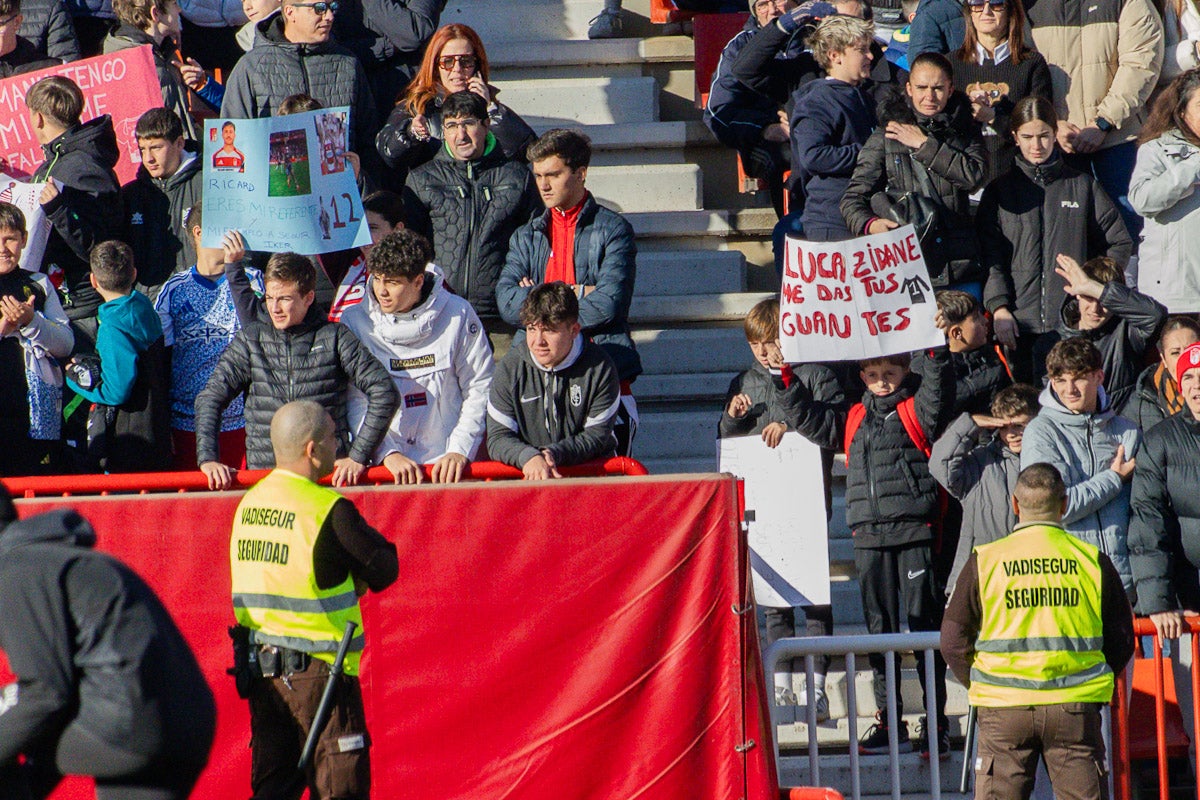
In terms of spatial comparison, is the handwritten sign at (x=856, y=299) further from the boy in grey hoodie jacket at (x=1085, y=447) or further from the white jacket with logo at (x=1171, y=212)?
the white jacket with logo at (x=1171, y=212)

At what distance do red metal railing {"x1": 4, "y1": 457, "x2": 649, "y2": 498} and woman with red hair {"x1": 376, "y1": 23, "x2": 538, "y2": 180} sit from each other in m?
2.73

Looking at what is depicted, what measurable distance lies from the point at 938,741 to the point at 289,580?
3.19 m

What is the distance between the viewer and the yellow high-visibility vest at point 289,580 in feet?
20.0

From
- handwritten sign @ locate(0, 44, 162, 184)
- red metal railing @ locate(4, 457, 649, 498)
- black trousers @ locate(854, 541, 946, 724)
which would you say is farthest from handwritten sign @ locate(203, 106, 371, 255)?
black trousers @ locate(854, 541, 946, 724)

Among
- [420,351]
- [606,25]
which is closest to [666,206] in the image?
[606,25]

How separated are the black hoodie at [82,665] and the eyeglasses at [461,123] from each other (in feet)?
16.1

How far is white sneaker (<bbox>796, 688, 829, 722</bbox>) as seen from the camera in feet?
26.1

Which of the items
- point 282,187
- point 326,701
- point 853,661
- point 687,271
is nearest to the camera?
point 326,701

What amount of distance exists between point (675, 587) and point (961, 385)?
2.20m

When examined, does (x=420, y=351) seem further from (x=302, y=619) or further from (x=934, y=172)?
(x=934, y=172)

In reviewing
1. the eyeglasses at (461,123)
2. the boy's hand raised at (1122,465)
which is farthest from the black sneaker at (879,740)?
the eyeglasses at (461,123)

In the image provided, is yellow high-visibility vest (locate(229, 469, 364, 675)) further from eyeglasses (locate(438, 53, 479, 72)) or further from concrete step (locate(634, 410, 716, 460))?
eyeglasses (locate(438, 53, 479, 72))

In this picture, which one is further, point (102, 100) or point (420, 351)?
point (102, 100)

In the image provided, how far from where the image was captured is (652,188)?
11109mm
